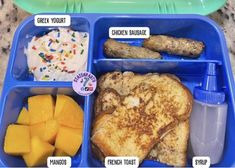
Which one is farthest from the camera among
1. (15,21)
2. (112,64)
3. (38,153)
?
(15,21)

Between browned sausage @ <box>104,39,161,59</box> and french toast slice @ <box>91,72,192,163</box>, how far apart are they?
0.09 meters

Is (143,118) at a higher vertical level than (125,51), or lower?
lower

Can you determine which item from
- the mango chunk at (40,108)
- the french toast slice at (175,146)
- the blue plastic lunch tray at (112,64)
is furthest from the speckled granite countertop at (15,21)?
the french toast slice at (175,146)

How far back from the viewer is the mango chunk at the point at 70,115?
0.95 m

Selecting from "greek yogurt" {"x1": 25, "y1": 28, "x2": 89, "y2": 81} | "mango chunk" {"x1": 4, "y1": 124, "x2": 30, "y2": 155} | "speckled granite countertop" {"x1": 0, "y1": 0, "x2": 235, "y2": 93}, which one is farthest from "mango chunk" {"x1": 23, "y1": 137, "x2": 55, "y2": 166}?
"speckled granite countertop" {"x1": 0, "y1": 0, "x2": 235, "y2": 93}

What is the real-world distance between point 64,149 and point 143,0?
48 centimetres

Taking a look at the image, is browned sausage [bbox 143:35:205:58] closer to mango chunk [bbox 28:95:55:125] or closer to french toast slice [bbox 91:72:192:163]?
french toast slice [bbox 91:72:192:163]

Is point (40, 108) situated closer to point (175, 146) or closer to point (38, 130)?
point (38, 130)

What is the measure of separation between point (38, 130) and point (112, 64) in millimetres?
246

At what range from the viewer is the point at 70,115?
958 millimetres

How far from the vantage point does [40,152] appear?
2.98 feet

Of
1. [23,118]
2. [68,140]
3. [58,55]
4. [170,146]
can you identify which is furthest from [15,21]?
[170,146]

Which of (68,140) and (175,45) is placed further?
(175,45)

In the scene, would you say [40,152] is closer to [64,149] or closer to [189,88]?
[64,149]
